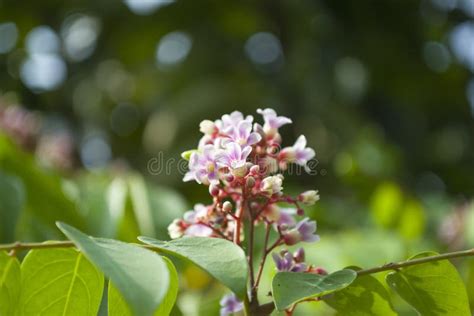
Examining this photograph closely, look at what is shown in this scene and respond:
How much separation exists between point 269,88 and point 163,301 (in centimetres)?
330

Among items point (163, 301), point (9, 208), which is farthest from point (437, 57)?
point (163, 301)

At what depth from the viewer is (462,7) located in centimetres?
430

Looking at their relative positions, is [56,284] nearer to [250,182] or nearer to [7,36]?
[250,182]

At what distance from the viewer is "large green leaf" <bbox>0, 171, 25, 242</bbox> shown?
1.71 metres

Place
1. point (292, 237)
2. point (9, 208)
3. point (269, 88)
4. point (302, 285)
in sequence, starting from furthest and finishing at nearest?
point (269, 88)
point (9, 208)
point (292, 237)
point (302, 285)

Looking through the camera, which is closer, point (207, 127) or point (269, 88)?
point (207, 127)

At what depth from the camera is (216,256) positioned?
2.91ft

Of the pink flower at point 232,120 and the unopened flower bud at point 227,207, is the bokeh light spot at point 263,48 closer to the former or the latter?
the pink flower at point 232,120

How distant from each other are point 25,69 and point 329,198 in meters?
2.38

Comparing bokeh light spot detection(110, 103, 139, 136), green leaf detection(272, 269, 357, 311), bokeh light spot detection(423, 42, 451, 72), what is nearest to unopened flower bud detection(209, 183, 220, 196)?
green leaf detection(272, 269, 357, 311)

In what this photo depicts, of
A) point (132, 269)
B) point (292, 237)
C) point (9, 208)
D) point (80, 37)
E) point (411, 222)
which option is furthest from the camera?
point (80, 37)

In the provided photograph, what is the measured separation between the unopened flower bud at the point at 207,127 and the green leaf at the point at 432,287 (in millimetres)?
393

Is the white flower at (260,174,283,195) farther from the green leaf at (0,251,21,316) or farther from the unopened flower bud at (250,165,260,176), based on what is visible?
the green leaf at (0,251,21,316)

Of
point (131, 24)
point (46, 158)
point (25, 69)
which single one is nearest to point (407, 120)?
point (131, 24)
